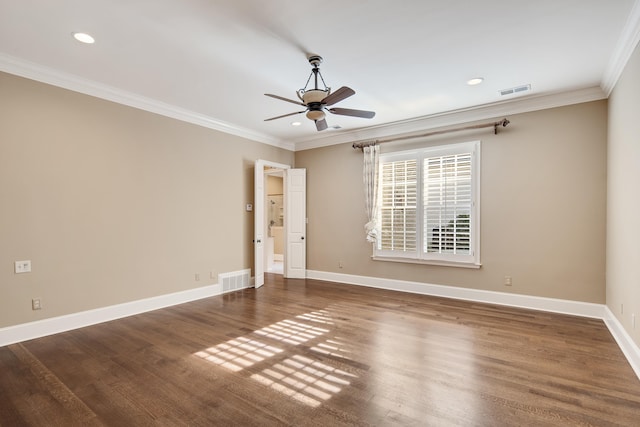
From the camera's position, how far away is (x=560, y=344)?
3275mm

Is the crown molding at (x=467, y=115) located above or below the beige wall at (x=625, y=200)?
above

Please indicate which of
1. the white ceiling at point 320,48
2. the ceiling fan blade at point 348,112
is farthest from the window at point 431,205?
the ceiling fan blade at point 348,112

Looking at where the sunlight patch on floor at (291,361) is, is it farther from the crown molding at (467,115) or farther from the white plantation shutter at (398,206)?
the crown molding at (467,115)

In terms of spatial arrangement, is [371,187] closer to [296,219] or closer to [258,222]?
[296,219]

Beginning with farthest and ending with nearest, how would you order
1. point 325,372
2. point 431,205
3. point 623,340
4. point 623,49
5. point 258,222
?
point 258,222 → point 431,205 → point 623,340 → point 623,49 → point 325,372

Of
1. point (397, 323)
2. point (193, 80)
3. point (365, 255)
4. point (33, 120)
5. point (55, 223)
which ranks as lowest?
point (397, 323)

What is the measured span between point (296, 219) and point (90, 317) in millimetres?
3909

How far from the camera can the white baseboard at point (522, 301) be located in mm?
3079

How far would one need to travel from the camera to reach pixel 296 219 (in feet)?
22.4

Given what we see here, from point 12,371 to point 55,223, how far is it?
1618 millimetres

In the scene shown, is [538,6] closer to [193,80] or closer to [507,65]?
[507,65]

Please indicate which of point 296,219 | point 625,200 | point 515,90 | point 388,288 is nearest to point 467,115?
point 515,90

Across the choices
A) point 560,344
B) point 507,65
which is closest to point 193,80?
point 507,65

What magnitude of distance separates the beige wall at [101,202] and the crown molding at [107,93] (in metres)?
0.09
